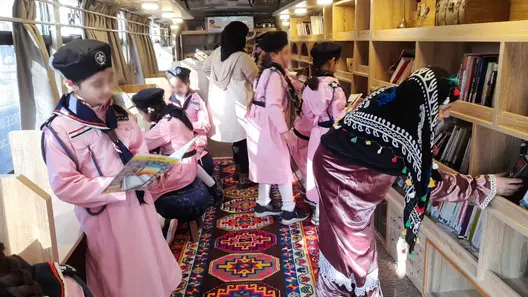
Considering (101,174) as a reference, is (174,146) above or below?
below

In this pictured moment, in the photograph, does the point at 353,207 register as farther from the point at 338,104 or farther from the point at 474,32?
the point at 338,104

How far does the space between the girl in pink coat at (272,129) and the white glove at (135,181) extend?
1618 mm

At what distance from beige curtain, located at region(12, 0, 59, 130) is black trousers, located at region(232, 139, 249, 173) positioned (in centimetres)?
188

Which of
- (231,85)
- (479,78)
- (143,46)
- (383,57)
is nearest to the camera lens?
(479,78)

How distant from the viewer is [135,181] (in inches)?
59.3

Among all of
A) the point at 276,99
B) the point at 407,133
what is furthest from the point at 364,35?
the point at 407,133

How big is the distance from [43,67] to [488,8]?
243cm

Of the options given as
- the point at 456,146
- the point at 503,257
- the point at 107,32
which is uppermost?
the point at 107,32

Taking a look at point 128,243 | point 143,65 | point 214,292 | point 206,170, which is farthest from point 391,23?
point 143,65

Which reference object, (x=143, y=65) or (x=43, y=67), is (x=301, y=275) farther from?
(x=143, y=65)

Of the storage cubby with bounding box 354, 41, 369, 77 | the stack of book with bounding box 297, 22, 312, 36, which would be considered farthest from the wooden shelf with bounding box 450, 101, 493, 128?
the stack of book with bounding box 297, 22, 312, 36

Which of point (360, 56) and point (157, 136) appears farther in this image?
point (360, 56)

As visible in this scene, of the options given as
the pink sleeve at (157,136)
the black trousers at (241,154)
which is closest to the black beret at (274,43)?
the pink sleeve at (157,136)

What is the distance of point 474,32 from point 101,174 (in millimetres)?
1589
